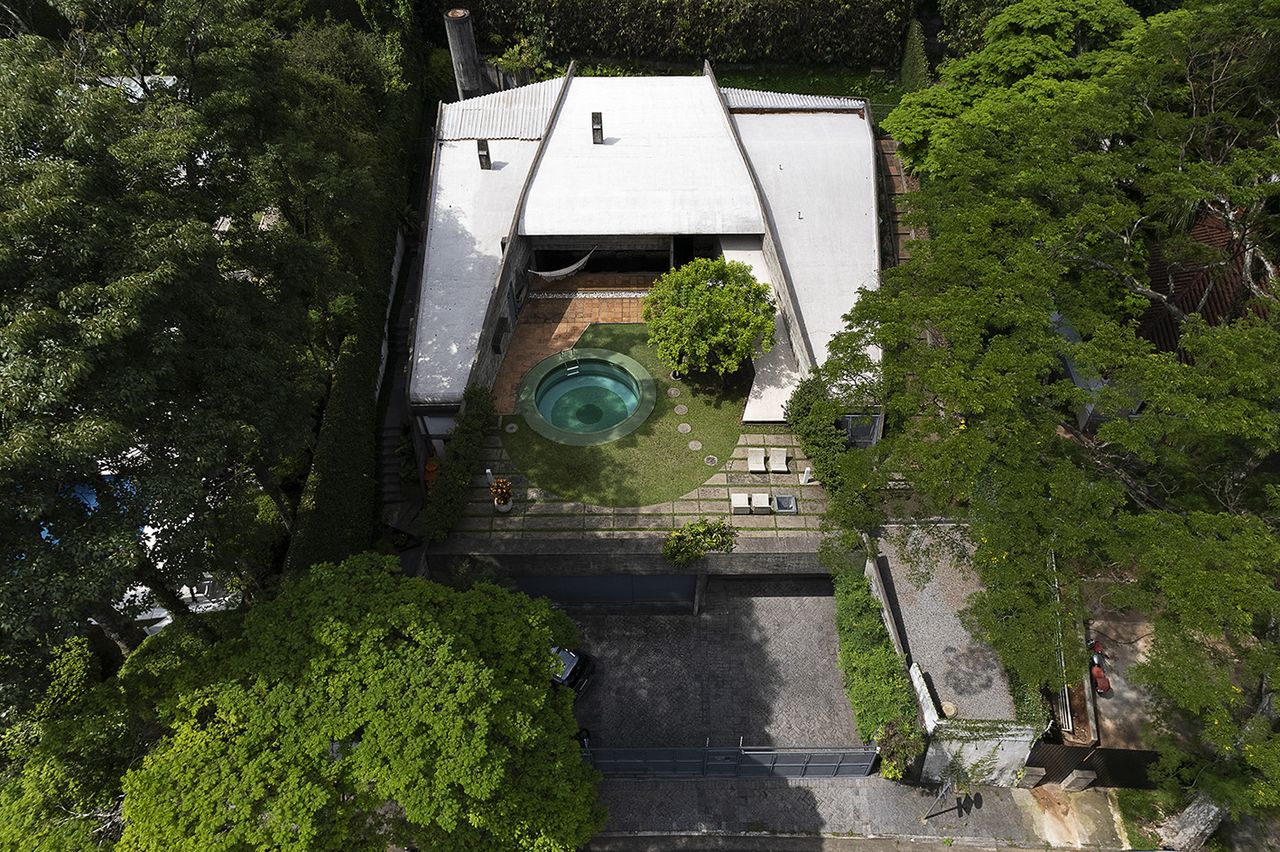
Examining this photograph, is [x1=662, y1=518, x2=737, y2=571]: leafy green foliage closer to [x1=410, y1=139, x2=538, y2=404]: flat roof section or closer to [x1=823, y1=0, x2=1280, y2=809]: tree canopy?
[x1=823, y1=0, x2=1280, y2=809]: tree canopy

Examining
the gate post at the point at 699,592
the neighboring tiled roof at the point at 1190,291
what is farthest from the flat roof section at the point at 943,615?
the neighboring tiled roof at the point at 1190,291

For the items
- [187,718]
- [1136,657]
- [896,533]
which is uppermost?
[187,718]

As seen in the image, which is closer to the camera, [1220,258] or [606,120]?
[1220,258]

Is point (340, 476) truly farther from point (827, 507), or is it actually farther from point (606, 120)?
point (606, 120)

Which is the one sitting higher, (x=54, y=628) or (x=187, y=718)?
(x=54, y=628)

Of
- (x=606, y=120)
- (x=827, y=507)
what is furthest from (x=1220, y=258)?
(x=606, y=120)

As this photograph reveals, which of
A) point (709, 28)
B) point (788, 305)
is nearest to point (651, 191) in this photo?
point (788, 305)
